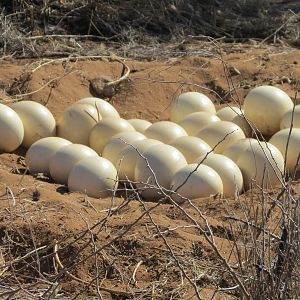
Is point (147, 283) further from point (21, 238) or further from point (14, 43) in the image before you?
point (14, 43)

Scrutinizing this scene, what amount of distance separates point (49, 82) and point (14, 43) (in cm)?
150

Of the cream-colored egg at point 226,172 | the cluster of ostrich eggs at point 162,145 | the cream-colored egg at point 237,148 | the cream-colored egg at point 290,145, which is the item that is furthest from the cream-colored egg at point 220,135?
the cream-colored egg at point 226,172

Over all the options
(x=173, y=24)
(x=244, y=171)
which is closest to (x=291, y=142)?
(x=244, y=171)

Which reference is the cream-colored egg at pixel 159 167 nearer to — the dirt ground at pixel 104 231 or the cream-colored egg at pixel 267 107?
the dirt ground at pixel 104 231

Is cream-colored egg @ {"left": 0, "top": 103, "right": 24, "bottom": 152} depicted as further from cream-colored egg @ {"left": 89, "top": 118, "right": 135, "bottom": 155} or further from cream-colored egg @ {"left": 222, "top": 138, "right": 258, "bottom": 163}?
cream-colored egg @ {"left": 222, "top": 138, "right": 258, "bottom": 163}

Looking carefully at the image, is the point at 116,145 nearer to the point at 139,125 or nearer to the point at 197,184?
the point at 139,125

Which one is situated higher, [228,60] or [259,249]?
[259,249]

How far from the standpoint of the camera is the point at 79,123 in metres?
6.53

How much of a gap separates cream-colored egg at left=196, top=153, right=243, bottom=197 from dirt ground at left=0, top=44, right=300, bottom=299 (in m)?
0.26

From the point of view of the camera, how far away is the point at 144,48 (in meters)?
9.45

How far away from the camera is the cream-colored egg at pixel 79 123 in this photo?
6.52 m

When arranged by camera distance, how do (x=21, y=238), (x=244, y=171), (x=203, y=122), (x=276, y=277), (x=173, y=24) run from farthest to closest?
1. (x=173, y=24)
2. (x=203, y=122)
3. (x=244, y=171)
4. (x=21, y=238)
5. (x=276, y=277)

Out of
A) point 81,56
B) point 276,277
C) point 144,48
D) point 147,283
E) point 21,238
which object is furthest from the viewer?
point 144,48

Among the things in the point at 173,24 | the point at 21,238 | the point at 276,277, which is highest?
the point at 276,277
